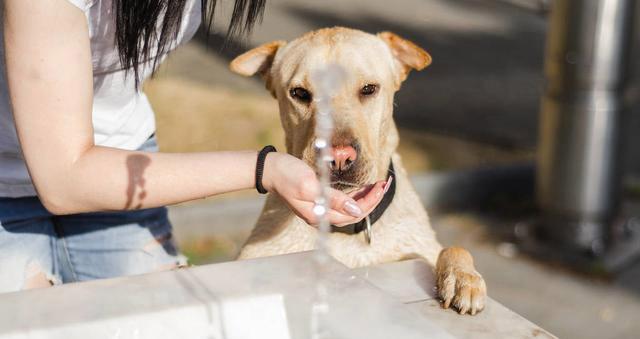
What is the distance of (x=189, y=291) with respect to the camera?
1396mm

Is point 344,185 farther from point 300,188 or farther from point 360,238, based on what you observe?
point 300,188

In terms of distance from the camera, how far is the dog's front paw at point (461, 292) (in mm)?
1490

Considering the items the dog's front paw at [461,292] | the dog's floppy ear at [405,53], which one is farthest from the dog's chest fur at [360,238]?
the dog's front paw at [461,292]

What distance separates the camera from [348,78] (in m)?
2.29

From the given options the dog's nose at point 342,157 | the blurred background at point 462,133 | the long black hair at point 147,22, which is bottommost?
the blurred background at point 462,133

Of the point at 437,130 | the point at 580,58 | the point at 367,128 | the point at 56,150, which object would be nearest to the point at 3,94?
the point at 56,150

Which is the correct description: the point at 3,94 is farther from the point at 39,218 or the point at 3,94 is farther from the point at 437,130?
the point at 437,130

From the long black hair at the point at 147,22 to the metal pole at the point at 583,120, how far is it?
255 centimetres

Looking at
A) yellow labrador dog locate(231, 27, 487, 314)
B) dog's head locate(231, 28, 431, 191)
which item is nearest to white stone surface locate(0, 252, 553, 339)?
yellow labrador dog locate(231, 27, 487, 314)

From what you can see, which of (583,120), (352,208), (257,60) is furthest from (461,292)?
(583,120)

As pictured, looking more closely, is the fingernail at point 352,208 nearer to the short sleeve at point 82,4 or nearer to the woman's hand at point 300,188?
the woman's hand at point 300,188

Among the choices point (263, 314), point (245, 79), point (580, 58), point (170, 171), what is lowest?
point (245, 79)

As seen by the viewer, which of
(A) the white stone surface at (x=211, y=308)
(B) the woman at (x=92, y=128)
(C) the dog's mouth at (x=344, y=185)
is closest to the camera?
(A) the white stone surface at (x=211, y=308)

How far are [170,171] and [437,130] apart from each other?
4428mm
